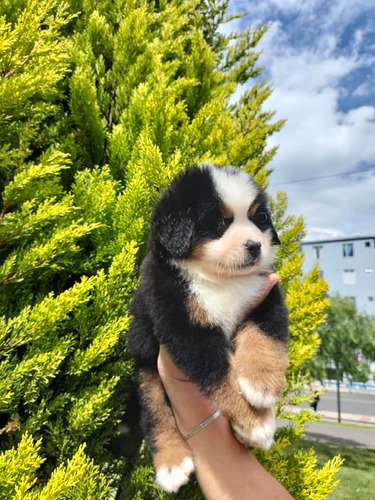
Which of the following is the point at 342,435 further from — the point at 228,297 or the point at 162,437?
the point at 228,297

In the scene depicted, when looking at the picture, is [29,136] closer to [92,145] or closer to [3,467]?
[92,145]

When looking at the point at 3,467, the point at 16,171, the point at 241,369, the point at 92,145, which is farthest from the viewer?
the point at 92,145

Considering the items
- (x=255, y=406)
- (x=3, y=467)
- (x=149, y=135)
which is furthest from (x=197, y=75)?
(x=3, y=467)

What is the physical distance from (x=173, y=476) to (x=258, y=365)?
1.99 ft

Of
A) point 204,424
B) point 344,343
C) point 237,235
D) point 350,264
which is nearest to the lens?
point 237,235

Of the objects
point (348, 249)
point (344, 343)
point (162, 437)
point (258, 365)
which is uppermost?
point (258, 365)

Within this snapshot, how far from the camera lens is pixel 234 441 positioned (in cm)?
174

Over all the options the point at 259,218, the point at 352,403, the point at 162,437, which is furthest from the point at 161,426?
the point at 352,403

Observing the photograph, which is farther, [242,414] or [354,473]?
[354,473]

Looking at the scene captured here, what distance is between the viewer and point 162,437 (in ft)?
5.92

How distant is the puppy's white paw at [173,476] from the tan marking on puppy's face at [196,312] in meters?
0.64

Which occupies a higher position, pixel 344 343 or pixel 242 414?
pixel 242 414

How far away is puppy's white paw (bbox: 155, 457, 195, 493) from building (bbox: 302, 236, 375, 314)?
165 feet

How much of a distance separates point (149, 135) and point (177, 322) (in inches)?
43.7
